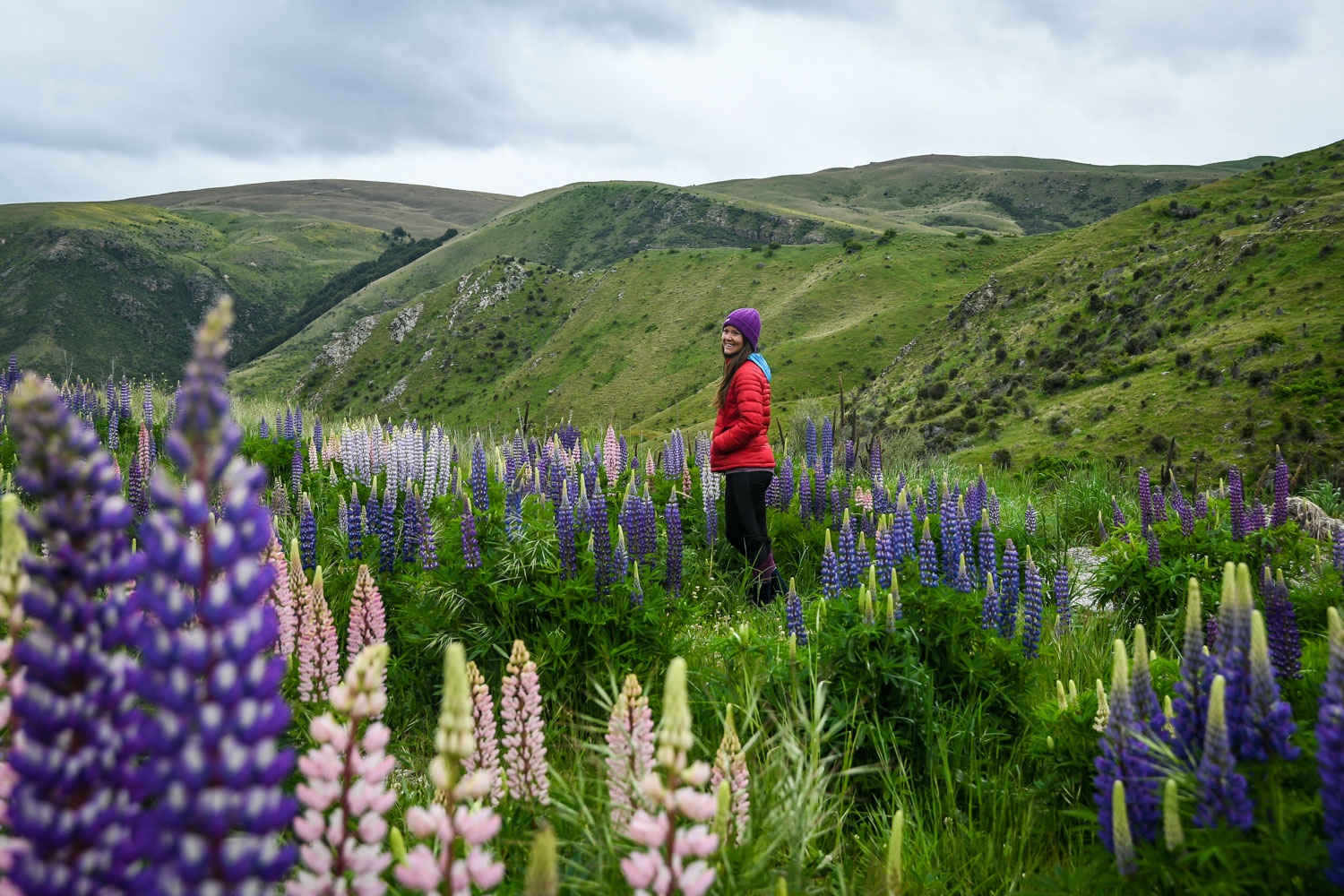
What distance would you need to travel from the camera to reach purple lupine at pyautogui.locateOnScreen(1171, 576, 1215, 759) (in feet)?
6.75

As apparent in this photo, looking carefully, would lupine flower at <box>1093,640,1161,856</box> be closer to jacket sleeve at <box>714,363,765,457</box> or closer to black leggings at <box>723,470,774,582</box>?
black leggings at <box>723,470,774,582</box>

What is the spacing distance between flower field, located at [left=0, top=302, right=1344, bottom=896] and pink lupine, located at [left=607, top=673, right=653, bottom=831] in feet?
0.05

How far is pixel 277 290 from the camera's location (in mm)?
145000

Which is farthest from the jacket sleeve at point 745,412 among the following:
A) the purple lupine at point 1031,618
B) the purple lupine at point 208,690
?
the purple lupine at point 208,690

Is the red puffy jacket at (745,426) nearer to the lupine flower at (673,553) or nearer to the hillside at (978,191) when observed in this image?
the lupine flower at (673,553)

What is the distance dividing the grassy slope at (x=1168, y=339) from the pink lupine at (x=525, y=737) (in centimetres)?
1373

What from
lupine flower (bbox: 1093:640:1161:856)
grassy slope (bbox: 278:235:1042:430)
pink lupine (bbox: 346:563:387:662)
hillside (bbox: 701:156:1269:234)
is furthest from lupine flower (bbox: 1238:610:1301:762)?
hillside (bbox: 701:156:1269:234)

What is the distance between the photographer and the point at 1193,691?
213 centimetres

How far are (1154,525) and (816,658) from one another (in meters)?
4.42

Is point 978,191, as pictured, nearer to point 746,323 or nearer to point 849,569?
point 746,323

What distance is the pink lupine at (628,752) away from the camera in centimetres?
228

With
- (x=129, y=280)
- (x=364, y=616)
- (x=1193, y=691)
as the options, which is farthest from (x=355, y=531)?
(x=129, y=280)

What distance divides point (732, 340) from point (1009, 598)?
3648 mm

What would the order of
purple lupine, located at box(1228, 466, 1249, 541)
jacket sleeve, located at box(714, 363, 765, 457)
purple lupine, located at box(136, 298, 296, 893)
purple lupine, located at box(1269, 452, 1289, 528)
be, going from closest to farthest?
1. purple lupine, located at box(136, 298, 296, 893)
2. purple lupine, located at box(1228, 466, 1249, 541)
3. purple lupine, located at box(1269, 452, 1289, 528)
4. jacket sleeve, located at box(714, 363, 765, 457)
